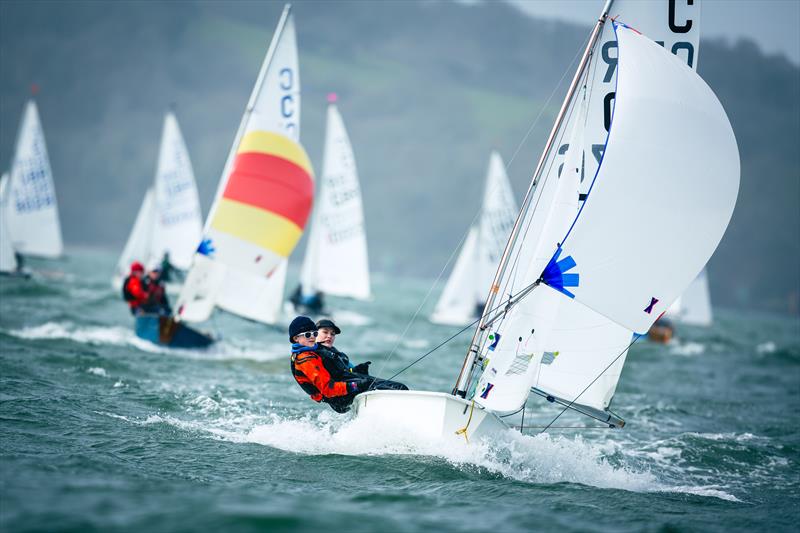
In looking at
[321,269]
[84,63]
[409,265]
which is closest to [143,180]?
[84,63]

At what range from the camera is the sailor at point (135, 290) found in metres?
12.6

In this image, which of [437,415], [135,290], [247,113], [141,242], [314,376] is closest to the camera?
[437,415]

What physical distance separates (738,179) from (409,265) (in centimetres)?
16097

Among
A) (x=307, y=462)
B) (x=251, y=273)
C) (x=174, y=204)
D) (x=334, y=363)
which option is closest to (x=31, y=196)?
(x=174, y=204)

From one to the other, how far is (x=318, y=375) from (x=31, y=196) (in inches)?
952

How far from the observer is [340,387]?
6.66 metres

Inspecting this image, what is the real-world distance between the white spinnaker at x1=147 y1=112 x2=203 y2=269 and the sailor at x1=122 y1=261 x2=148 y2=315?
41.2ft

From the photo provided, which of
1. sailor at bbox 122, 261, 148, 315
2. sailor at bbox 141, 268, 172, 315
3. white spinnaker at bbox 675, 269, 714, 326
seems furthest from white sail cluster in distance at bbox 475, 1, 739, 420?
white spinnaker at bbox 675, 269, 714, 326

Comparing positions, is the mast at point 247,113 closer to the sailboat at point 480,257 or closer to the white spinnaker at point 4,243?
the white spinnaker at point 4,243

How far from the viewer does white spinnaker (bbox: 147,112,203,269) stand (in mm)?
25266

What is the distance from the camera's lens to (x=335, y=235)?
22484 mm

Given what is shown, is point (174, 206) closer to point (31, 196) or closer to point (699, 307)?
point (31, 196)

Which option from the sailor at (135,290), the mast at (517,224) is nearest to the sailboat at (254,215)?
the sailor at (135,290)

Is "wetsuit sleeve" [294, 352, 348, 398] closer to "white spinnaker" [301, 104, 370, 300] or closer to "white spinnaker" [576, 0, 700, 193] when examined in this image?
"white spinnaker" [576, 0, 700, 193]
